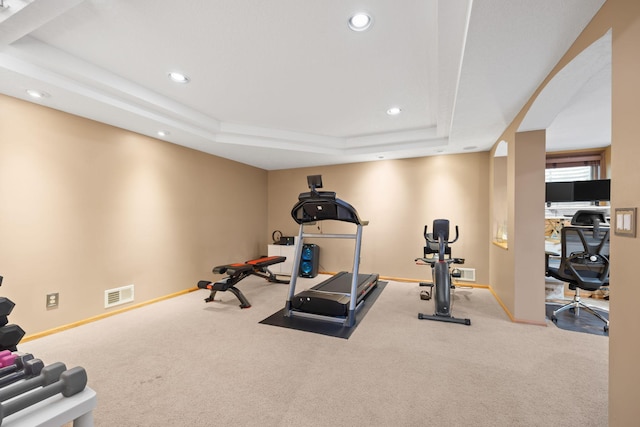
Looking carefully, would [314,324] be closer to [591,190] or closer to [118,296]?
[118,296]

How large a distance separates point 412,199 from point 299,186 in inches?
98.3

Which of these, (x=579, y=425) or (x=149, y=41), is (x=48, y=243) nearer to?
(x=149, y=41)

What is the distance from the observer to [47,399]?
2.21ft

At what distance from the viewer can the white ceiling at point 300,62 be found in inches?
73.2

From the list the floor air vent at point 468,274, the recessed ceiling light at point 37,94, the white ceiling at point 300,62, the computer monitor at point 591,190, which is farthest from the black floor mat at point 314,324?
the computer monitor at point 591,190

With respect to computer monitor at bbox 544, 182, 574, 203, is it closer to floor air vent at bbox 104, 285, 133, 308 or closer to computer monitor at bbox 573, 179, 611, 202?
computer monitor at bbox 573, 179, 611, 202

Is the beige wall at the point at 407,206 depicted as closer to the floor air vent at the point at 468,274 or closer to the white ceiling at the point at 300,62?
the floor air vent at the point at 468,274

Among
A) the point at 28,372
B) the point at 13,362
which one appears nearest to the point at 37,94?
the point at 13,362

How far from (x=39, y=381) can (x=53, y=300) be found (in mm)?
3174

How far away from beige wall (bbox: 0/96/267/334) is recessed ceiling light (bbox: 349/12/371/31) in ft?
10.8

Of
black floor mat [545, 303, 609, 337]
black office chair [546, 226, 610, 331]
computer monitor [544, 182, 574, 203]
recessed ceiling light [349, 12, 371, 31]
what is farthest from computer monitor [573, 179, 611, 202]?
recessed ceiling light [349, 12, 371, 31]

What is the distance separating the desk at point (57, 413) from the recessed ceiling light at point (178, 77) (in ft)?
9.50

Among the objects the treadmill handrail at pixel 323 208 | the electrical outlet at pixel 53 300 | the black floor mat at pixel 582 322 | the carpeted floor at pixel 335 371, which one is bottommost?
the carpeted floor at pixel 335 371

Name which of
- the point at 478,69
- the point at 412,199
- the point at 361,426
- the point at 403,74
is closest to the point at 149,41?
the point at 403,74
